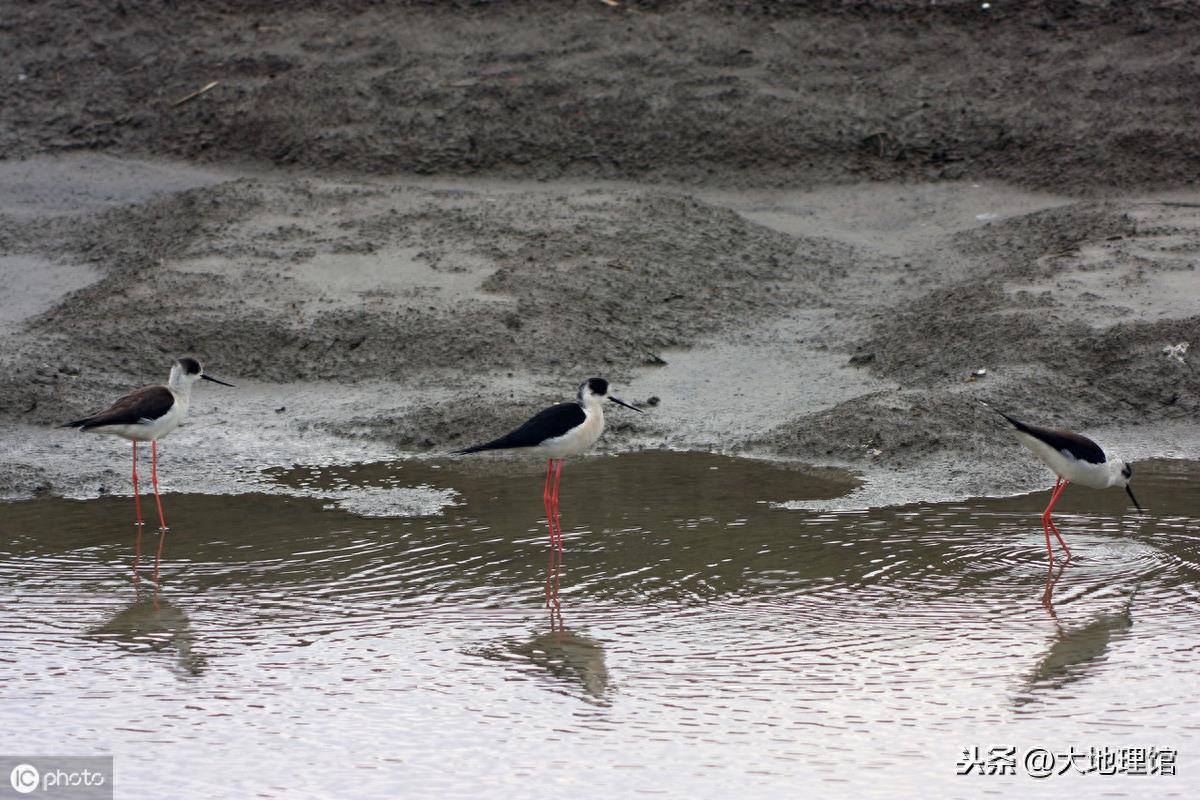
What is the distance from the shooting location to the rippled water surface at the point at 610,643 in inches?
190

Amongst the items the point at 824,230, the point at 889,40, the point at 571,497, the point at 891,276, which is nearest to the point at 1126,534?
the point at 571,497

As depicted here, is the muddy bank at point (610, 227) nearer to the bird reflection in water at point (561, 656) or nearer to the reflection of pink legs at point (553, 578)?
the reflection of pink legs at point (553, 578)

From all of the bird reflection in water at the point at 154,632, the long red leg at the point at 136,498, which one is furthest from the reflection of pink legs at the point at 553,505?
the long red leg at the point at 136,498

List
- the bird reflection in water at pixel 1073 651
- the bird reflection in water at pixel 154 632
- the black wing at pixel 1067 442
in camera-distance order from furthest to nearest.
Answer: the black wing at pixel 1067 442 < the bird reflection in water at pixel 154 632 < the bird reflection in water at pixel 1073 651

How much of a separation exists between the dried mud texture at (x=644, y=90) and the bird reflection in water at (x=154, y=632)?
25.6 feet

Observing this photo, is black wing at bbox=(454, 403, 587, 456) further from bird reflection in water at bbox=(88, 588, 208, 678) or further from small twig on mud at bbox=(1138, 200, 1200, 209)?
small twig on mud at bbox=(1138, 200, 1200, 209)

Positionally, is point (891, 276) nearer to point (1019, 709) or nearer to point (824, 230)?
point (824, 230)

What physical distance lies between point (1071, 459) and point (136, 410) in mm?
4826

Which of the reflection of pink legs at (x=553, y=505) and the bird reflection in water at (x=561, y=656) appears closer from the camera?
the bird reflection in water at (x=561, y=656)

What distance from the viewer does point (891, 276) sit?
38.0 feet

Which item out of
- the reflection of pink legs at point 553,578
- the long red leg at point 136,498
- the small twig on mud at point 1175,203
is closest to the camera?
the reflection of pink legs at point 553,578

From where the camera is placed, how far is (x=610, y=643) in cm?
582

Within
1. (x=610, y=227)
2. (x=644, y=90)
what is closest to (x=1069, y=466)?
(x=610, y=227)

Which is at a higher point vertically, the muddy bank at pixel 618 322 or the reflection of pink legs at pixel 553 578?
the muddy bank at pixel 618 322
